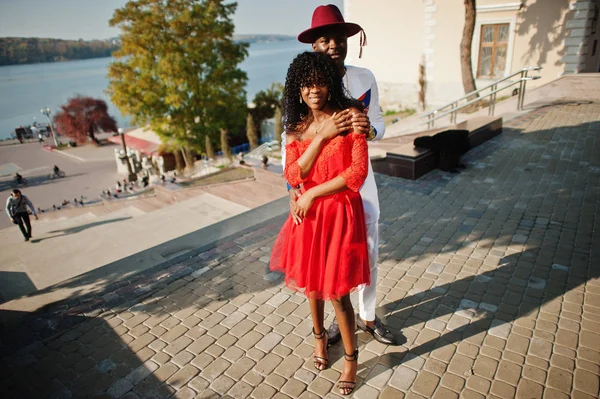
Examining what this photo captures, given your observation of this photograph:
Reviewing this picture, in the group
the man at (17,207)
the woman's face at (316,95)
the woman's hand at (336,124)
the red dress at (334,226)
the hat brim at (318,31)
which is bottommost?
the man at (17,207)

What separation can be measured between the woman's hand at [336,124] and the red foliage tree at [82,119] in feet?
155

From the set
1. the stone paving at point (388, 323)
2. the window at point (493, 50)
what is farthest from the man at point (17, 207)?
the window at point (493, 50)

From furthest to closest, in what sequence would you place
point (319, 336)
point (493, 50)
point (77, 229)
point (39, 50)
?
point (39, 50) → point (493, 50) → point (77, 229) → point (319, 336)

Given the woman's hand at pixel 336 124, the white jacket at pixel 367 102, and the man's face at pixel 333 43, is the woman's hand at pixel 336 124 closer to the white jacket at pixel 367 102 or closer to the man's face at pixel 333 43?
the white jacket at pixel 367 102

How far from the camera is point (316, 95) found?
221 cm

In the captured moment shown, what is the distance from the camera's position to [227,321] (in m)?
3.44

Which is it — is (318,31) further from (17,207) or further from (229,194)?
(17,207)

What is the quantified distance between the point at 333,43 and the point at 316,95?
497 millimetres

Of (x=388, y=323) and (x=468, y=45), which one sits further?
(x=468, y=45)

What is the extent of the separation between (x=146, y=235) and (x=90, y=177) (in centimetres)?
2356

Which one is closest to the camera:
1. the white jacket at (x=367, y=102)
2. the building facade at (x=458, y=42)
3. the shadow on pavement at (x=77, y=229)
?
the white jacket at (x=367, y=102)

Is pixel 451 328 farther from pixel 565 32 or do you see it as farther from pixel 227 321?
pixel 565 32

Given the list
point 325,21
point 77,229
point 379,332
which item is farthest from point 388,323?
point 77,229

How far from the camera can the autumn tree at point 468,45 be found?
48.5 feet
